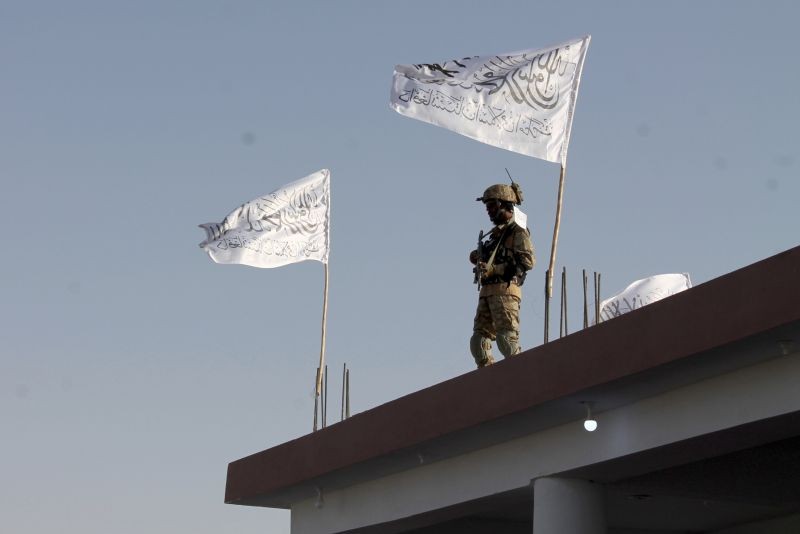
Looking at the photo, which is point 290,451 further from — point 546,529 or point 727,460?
point 727,460

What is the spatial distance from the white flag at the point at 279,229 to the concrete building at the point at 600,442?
2902mm

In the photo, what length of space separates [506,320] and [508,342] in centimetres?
21

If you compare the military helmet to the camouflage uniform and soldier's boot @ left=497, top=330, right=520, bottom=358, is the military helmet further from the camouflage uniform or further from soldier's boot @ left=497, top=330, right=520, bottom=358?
soldier's boot @ left=497, top=330, right=520, bottom=358

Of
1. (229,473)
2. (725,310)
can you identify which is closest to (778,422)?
(725,310)

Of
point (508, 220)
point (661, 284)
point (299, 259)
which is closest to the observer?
point (508, 220)

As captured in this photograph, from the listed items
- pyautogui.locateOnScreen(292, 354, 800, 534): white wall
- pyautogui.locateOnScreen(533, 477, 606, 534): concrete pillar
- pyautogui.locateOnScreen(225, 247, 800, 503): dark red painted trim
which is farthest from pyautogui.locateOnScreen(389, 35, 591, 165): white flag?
pyautogui.locateOnScreen(533, 477, 606, 534): concrete pillar

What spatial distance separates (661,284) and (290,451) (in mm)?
7961

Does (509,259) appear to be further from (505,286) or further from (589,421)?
(589,421)

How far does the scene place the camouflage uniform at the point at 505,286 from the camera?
11.5m

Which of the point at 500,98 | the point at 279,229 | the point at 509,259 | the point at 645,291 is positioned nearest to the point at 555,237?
the point at 509,259

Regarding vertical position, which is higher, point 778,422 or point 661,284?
point 661,284

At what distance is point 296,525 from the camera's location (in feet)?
45.5

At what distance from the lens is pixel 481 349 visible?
11.9 metres

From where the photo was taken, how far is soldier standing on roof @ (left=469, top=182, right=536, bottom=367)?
11461 millimetres
